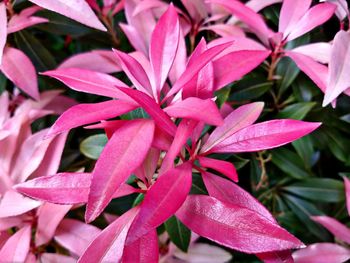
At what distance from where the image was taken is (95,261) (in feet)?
1.68

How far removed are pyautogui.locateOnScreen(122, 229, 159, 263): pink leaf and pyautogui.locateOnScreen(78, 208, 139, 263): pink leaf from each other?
0.06 ft

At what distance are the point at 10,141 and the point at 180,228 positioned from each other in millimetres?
296

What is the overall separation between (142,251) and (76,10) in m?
0.32

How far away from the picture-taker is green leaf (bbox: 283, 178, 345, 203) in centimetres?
87

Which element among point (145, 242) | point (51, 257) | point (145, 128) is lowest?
point (51, 257)

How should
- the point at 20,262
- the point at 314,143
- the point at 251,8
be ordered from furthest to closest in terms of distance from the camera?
the point at 314,143
the point at 251,8
the point at 20,262

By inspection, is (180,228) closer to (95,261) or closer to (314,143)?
(95,261)

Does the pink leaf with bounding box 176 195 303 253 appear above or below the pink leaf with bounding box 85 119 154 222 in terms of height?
below

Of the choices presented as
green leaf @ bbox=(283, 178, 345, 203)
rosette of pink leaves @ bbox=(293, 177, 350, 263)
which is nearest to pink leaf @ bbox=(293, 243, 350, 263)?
rosette of pink leaves @ bbox=(293, 177, 350, 263)

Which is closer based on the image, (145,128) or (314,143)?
(145,128)

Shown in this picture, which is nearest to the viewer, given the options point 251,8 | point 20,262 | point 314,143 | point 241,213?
point 241,213

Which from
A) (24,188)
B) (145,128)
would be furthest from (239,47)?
(24,188)

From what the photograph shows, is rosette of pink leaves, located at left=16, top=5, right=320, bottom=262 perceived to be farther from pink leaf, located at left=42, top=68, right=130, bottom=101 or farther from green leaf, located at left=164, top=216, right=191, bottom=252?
green leaf, located at left=164, top=216, right=191, bottom=252

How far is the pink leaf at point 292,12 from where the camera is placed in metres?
0.69
